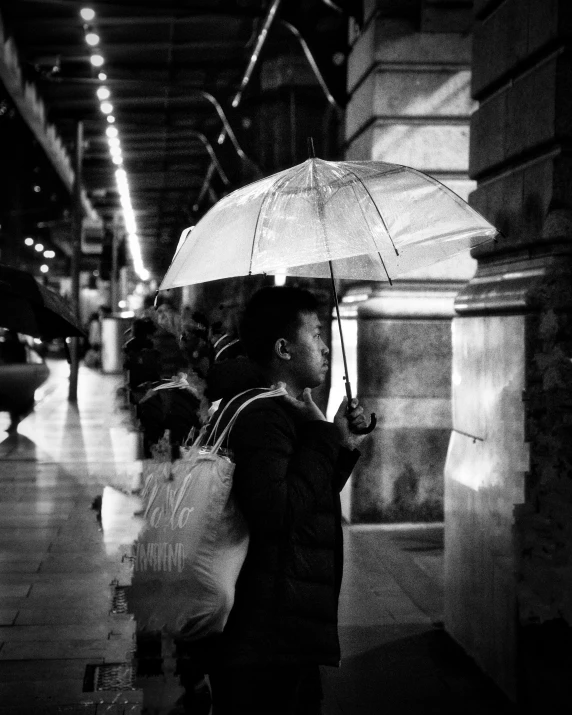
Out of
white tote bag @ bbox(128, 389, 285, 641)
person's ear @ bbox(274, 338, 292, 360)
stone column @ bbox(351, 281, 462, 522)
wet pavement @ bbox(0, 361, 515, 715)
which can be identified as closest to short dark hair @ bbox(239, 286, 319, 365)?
person's ear @ bbox(274, 338, 292, 360)

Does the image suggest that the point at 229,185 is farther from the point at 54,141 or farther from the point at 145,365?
the point at 145,365

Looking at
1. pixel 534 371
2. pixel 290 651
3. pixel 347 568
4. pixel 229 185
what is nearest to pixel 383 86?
pixel 347 568

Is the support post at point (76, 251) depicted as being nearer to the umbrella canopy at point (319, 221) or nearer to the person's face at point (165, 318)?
the person's face at point (165, 318)

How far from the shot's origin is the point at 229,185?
69.4 feet

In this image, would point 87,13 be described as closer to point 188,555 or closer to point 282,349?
point 282,349

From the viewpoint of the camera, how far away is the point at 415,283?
785 centimetres

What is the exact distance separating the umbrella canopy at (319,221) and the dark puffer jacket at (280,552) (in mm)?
665

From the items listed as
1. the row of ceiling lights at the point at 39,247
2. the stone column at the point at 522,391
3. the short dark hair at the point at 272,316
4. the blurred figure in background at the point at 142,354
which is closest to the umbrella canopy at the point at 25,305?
the short dark hair at the point at 272,316

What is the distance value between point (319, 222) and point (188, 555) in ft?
3.98

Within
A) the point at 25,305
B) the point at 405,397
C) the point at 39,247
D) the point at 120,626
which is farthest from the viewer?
the point at 39,247

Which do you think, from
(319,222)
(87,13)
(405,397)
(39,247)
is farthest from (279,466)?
(39,247)

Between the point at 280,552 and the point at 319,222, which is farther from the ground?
the point at 319,222

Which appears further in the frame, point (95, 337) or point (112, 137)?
point (95, 337)

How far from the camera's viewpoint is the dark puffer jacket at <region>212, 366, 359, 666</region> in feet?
8.26
